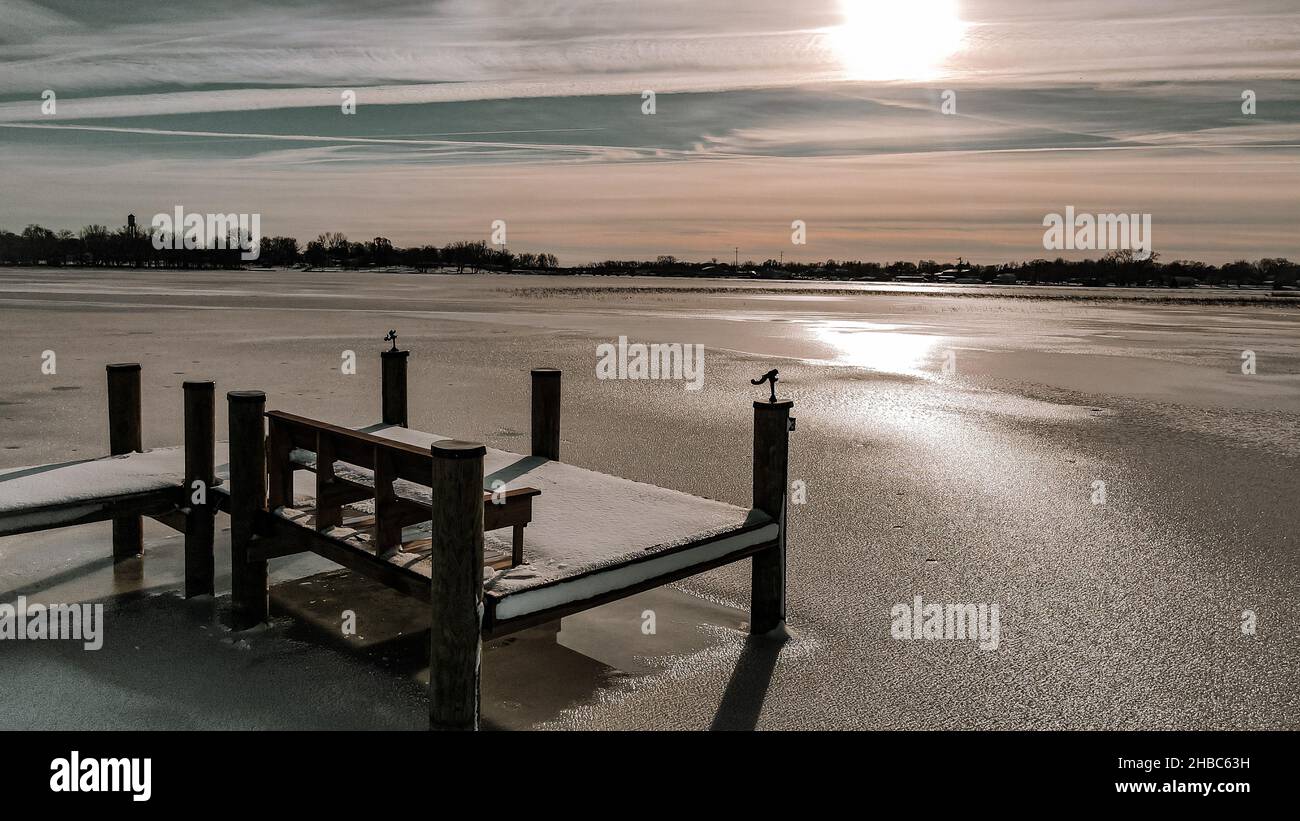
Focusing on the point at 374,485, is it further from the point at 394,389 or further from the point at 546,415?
the point at 394,389

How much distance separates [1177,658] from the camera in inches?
236

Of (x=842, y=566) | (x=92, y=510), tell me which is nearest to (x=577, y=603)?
(x=842, y=566)

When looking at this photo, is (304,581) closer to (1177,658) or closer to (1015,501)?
(1177,658)

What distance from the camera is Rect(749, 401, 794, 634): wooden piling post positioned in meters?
6.45

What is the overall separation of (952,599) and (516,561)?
3.37 meters

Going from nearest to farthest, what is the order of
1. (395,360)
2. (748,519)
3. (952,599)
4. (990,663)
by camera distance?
(990,663), (748,519), (952,599), (395,360)

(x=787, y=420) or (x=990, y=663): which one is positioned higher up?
(x=787, y=420)

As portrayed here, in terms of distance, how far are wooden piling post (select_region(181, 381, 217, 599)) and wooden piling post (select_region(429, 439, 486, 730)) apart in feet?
9.76

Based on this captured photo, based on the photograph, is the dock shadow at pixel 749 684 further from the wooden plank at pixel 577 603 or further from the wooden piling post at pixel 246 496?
the wooden piling post at pixel 246 496

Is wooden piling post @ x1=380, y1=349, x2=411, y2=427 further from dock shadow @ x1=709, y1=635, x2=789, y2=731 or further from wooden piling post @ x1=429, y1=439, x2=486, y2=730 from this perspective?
wooden piling post @ x1=429, y1=439, x2=486, y2=730

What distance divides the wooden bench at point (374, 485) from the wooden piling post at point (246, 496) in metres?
0.08

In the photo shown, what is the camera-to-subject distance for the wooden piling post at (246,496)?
6.20m

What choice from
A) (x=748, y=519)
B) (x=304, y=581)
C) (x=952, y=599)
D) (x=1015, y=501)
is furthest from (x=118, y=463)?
(x=1015, y=501)

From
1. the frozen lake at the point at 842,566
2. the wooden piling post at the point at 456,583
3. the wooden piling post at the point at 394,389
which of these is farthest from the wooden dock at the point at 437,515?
the wooden piling post at the point at 394,389
